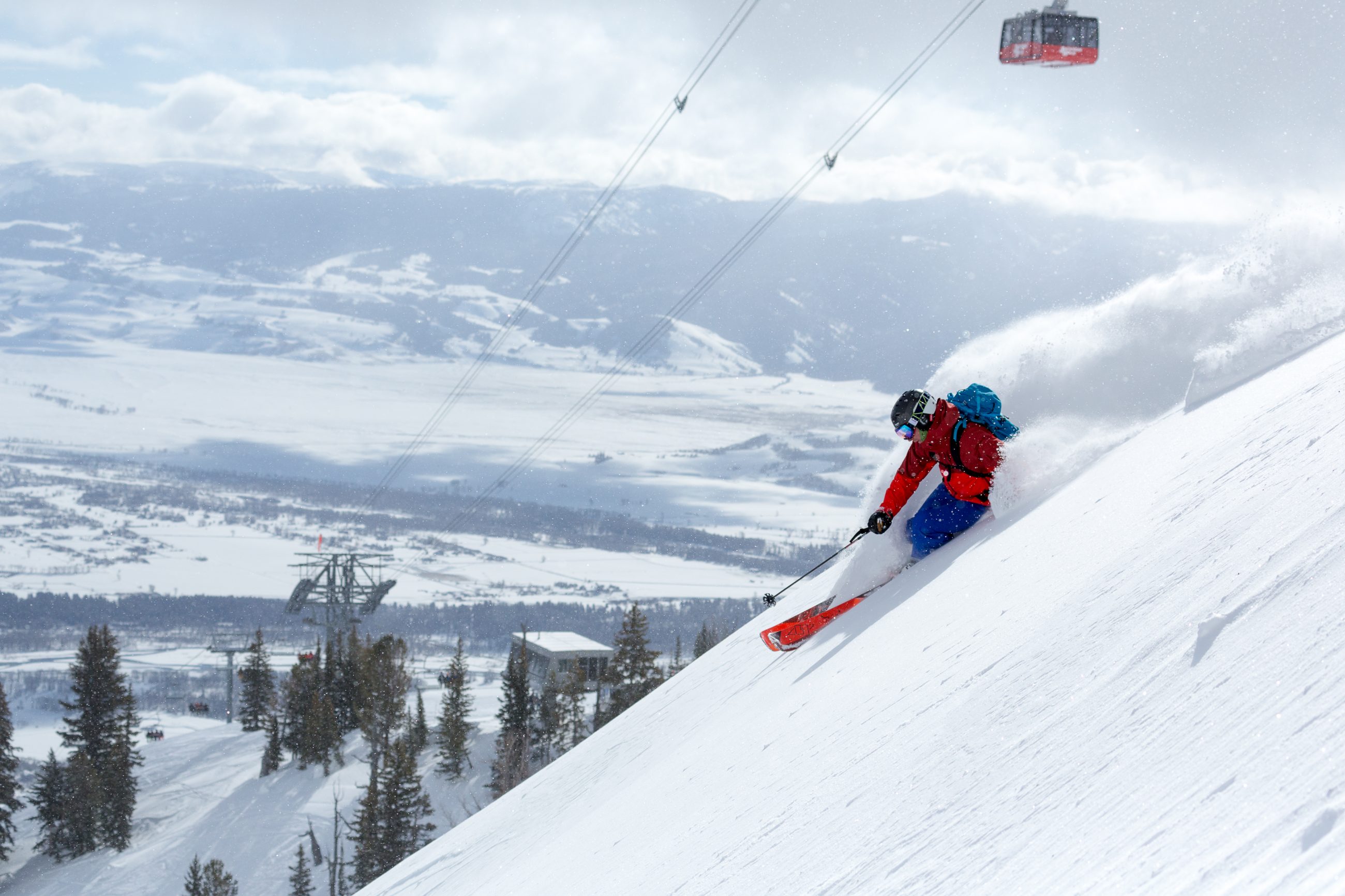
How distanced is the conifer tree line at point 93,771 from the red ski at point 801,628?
46.1m

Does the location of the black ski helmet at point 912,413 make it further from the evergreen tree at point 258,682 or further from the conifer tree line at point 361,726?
the evergreen tree at point 258,682

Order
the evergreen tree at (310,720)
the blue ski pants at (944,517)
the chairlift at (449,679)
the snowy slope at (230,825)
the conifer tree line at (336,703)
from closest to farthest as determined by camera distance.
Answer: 1. the blue ski pants at (944,517)
2. the snowy slope at (230,825)
3. the conifer tree line at (336,703)
4. the chairlift at (449,679)
5. the evergreen tree at (310,720)

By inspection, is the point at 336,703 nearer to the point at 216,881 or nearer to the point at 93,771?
the point at 93,771

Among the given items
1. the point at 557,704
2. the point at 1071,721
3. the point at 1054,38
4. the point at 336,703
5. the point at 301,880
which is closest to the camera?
the point at 1071,721

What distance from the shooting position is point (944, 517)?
7.61 metres

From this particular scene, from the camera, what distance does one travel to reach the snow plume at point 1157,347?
21.9 feet

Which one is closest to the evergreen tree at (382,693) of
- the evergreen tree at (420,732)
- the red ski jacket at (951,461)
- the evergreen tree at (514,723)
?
the evergreen tree at (420,732)

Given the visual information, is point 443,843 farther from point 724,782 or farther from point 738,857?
point 738,857

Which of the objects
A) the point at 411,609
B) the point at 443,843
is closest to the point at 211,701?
the point at 411,609

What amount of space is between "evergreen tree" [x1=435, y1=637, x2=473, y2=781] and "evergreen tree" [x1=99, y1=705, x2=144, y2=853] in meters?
14.2

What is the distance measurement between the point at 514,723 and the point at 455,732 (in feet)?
9.16

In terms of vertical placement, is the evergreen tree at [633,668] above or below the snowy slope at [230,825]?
above

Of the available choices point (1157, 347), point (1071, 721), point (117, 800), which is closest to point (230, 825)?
point (117, 800)

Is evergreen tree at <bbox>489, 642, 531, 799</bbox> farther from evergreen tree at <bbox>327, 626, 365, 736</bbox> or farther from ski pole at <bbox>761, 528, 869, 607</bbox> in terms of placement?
ski pole at <bbox>761, 528, 869, 607</bbox>
